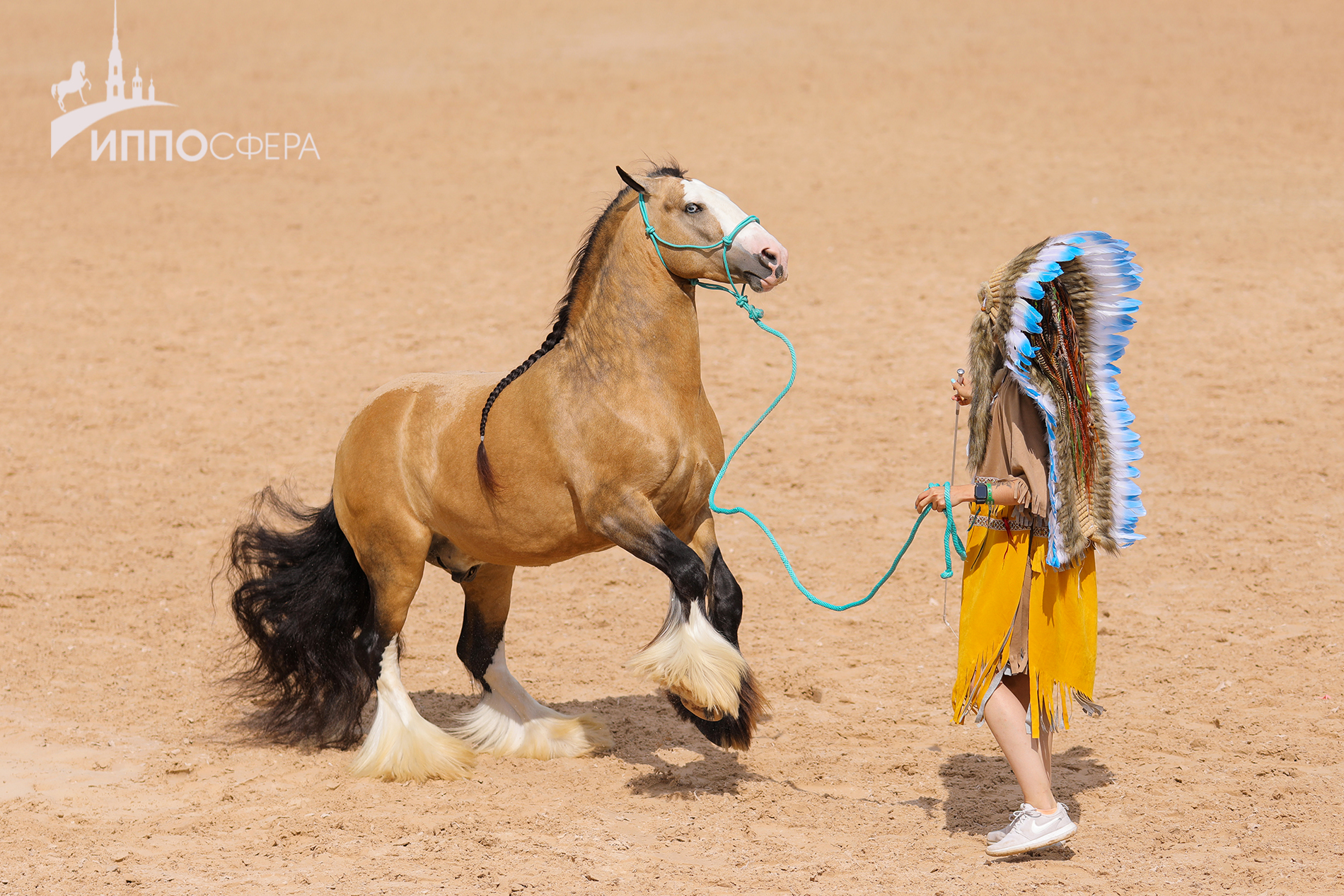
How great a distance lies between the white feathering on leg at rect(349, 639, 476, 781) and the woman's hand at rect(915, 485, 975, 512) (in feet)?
6.77

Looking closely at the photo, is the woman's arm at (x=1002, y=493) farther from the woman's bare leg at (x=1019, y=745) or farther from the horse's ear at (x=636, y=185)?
the horse's ear at (x=636, y=185)

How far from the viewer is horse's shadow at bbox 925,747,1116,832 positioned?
4.73m

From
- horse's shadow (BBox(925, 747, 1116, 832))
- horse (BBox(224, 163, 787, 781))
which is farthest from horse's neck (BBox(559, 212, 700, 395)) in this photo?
horse's shadow (BBox(925, 747, 1116, 832))

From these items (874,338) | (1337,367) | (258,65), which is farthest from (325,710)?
→ (258,65)

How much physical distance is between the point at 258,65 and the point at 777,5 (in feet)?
26.6

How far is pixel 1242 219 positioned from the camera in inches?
537

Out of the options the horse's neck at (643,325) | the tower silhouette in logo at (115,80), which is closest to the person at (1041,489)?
the horse's neck at (643,325)

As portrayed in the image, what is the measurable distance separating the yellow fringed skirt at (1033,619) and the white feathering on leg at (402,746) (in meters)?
2.03

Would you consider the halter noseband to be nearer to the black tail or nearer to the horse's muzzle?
the horse's muzzle

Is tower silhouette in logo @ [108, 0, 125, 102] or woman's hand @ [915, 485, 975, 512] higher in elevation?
tower silhouette in logo @ [108, 0, 125, 102]

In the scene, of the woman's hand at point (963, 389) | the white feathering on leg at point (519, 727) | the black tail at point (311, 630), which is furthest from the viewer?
the black tail at point (311, 630)

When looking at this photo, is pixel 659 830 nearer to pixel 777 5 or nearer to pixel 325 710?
pixel 325 710

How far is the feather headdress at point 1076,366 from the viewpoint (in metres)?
4.11

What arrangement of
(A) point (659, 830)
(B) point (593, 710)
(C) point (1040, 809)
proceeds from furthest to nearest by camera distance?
(B) point (593, 710), (A) point (659, 830), (C) point (1040, 809)
